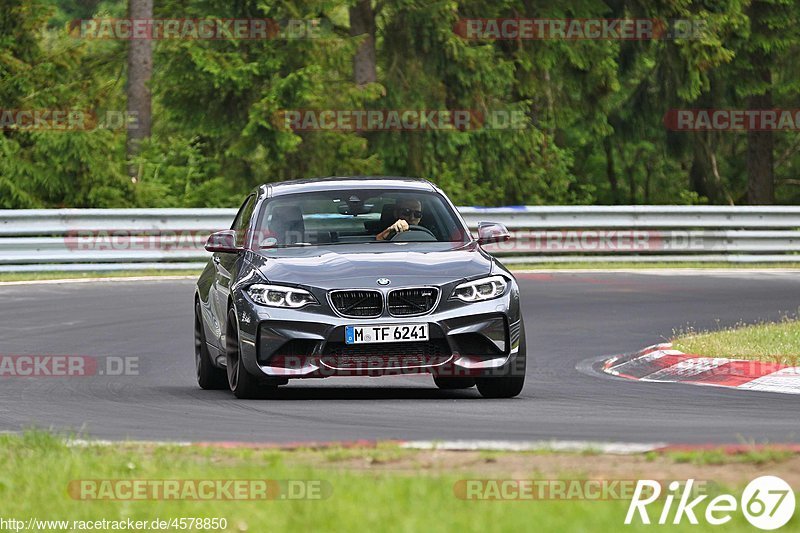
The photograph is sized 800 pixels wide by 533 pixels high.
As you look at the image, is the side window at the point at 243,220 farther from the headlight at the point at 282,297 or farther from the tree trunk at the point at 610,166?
the tree trunk at the point at 610,166

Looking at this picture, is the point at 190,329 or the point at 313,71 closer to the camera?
the point at 190,329

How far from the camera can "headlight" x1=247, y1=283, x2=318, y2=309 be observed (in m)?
11.1

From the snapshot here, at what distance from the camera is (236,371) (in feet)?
38.1

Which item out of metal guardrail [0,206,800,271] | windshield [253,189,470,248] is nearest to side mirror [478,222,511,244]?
windshield [253,189,470,248]

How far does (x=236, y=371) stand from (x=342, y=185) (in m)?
1.99

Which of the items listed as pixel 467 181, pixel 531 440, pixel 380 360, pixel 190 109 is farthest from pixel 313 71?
pixel 531 440

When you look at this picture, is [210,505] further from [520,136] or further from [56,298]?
[520,136]

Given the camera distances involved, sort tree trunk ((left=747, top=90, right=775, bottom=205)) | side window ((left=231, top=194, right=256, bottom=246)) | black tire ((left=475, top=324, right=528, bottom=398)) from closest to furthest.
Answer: black tire ((left=475, top=324, right=528, bottom=398)) → side window ((left=231, top=194, right=256, bottom=246)) → tree trunk ((left=747, top=90, right=775, bottom=205))

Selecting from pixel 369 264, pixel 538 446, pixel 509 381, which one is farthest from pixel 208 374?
pixel 538 446

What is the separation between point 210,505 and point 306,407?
4.23 metres

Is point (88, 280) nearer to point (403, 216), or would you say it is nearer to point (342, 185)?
point (342, 185)

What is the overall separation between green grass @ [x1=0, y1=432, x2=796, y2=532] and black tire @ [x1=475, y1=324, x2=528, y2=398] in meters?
3.37

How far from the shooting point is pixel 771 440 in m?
8.49

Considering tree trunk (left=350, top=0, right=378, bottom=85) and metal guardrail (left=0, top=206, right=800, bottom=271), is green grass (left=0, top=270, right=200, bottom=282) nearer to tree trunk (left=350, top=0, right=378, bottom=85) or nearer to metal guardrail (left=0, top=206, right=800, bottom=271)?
metal guardrail (left=0, top=206, right=800, bottom=271)
